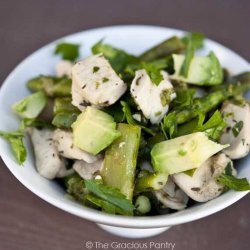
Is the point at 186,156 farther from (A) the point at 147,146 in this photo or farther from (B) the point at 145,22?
(B) the point at 145,22

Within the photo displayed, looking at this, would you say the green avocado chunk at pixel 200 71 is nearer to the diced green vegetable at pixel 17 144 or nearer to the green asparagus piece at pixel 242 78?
the green asparagus piece at pixel 242 78

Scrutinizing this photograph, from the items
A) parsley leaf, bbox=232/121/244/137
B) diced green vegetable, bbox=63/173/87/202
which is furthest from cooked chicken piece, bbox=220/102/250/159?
diced green vegetable, bbox=63/173/87/202

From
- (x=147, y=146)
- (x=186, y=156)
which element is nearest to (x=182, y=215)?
(x=186, y=156)

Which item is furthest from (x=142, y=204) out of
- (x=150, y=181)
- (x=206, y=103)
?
(x=206, y=103)

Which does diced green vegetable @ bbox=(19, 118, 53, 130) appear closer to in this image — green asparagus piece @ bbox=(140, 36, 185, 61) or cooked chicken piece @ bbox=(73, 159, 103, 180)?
cooked chicken piece @ bbox=(73, 159, 103, 180)

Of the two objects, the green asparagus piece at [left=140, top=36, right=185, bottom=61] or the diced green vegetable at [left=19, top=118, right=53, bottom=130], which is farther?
the green asparagus piece at [left=140, top=36, right=185, bottom=61]

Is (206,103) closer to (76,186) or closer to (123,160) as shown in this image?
(123,160)
